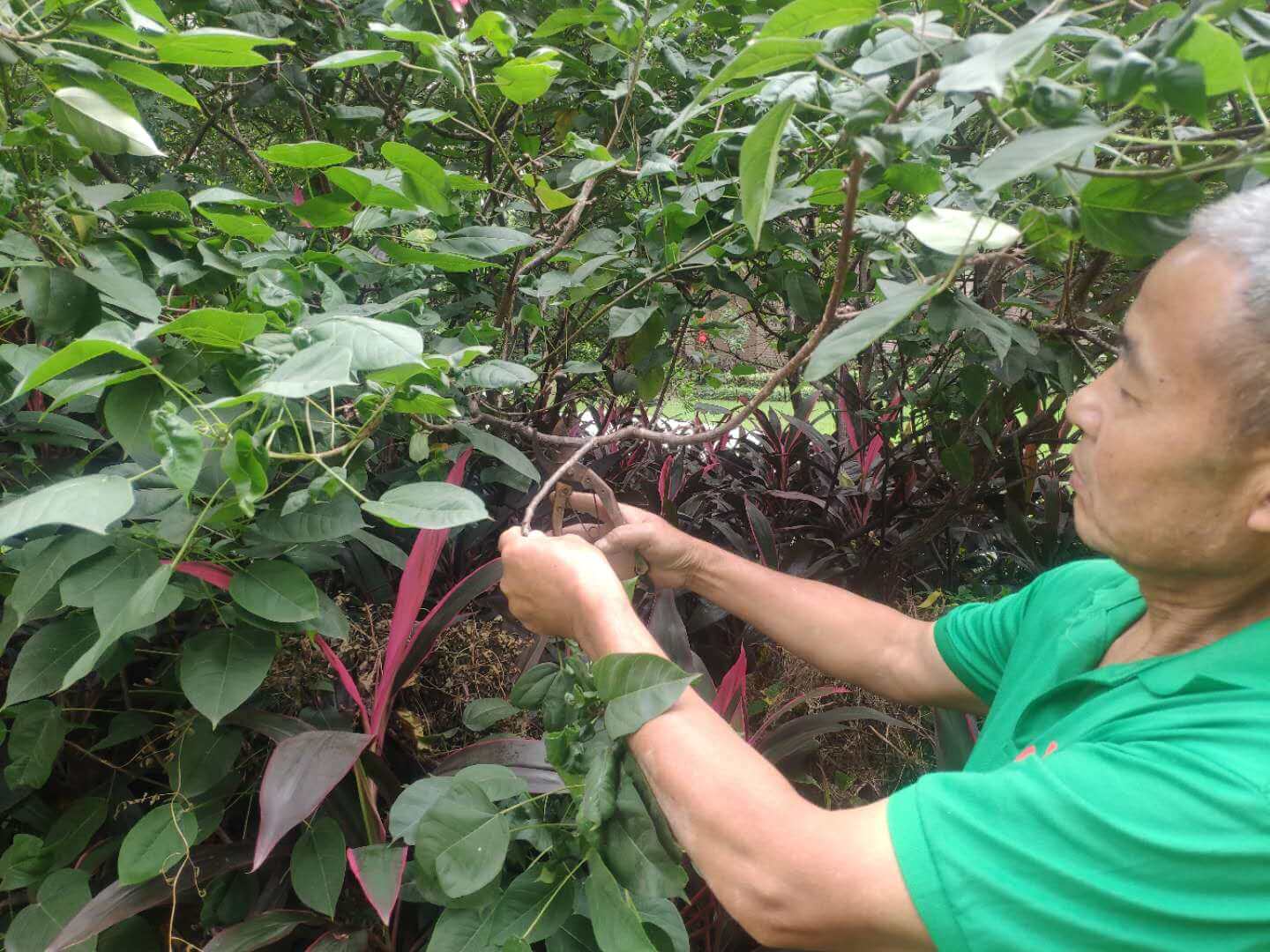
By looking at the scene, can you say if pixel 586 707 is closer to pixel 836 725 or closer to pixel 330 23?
pixel 836 725

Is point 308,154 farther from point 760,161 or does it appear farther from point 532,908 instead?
point 532,908

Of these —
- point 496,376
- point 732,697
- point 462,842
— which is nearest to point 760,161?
point 496,376

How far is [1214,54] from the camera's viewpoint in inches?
19.3

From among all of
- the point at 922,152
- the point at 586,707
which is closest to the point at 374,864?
the point at 586,707

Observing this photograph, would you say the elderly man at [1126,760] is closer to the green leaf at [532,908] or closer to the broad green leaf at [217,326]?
the green leaf at [532,908]

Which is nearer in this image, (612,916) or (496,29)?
(612,916)

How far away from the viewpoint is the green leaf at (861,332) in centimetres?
54

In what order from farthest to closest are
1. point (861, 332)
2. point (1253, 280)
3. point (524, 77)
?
point (524, 77) → point (1253, 280) → point (861, 332)

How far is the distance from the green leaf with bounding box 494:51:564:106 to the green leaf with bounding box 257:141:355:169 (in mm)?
209

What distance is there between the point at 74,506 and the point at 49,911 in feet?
2.94

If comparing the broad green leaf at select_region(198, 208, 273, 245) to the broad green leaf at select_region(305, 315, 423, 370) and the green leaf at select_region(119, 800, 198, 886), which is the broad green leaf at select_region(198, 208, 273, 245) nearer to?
the broad green leaf at select_region(305, 315, 423, 370)

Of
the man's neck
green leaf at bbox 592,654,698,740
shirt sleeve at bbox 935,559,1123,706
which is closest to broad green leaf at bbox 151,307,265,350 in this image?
green leaf at bbox 592,654,698,740

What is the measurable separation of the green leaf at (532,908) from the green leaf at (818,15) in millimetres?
840

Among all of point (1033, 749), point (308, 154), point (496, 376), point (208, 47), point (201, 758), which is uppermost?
point (208, 47)
